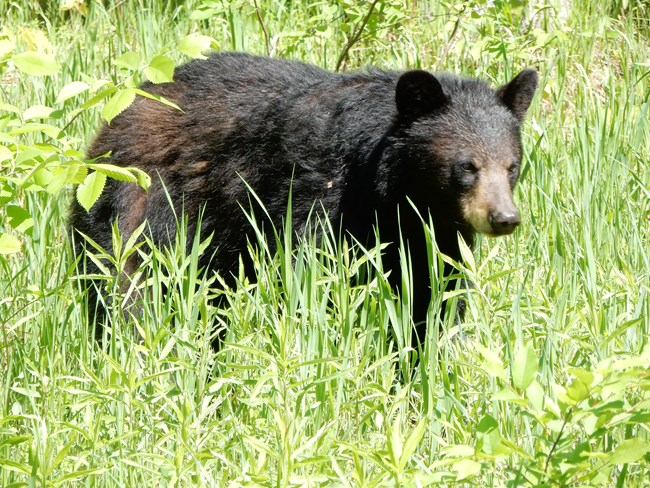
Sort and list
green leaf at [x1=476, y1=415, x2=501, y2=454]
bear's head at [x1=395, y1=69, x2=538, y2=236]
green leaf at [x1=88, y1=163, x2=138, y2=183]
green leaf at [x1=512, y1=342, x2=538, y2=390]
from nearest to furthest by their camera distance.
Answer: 1. green leaf at [x1=512, y1=342, x2=538, y2=390]
2. green leaf at [x1=476, y1=415, x2=501, y2=454]
3. green leaf at [x1=88, y1=163, x2=138, y2=183]
4. bear's head at [x1=395, y1=69, x2=538, y2=236]

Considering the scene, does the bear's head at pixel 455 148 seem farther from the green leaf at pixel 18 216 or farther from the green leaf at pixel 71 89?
the green leaf at pixel 18 216

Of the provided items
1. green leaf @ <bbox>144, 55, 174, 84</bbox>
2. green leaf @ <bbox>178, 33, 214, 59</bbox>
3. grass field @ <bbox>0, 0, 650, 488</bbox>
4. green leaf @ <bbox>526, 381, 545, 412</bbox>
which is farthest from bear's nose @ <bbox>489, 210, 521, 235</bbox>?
green leaf @ <bbox>526, 381, 545, 412</bbox>

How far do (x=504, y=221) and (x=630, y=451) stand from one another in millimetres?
2040

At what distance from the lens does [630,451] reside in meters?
2.21

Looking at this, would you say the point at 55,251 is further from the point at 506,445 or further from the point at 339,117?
the point at 506,445

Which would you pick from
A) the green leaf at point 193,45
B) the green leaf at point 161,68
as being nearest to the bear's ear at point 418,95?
the green leaf at point 193,45

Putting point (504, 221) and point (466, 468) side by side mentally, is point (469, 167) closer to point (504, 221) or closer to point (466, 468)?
point (504, 221)

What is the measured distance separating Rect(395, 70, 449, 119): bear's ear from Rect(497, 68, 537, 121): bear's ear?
338 millimetres

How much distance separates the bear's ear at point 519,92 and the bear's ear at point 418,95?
13.3 inches

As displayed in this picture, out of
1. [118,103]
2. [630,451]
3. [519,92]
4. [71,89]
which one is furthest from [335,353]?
[519,92]

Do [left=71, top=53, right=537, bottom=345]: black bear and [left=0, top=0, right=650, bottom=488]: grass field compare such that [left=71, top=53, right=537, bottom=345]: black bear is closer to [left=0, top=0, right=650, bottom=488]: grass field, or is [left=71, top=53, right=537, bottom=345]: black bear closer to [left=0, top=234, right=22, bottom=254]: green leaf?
[left=0, top=0, right=650, bottom=488]: grass field

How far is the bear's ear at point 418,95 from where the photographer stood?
4.42 m

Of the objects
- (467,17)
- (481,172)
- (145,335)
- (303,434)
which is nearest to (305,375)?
(303,434)

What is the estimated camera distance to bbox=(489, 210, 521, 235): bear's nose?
13.7ft
